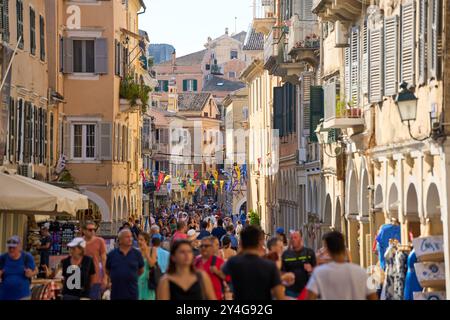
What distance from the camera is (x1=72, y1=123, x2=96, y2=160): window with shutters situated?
1886 inches

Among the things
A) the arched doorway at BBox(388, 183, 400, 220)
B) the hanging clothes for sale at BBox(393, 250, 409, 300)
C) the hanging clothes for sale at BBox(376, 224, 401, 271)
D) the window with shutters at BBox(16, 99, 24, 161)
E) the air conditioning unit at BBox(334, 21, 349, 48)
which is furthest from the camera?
the window with shutters at BBox(16, 99, 24, 161)

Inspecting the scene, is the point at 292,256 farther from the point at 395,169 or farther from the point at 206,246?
the point at 395,169

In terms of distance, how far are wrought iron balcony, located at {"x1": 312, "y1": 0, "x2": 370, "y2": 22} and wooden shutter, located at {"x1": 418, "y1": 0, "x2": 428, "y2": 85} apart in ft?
24.6

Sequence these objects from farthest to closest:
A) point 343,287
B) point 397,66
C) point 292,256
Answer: point 397,66 < point 292,256 < point 343,287

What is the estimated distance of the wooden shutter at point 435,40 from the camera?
21.9 m

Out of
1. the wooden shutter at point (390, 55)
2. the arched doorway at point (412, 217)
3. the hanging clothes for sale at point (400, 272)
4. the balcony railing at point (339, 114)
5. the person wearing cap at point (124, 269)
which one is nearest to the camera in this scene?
the person wearing cap at point (124, 269)

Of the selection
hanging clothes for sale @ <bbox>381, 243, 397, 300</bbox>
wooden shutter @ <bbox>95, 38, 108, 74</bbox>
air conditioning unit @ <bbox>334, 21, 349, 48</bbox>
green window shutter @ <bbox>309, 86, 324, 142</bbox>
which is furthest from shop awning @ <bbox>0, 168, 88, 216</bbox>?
wooden shutter @ <bbox>95, 38, 108, 74</bbox>

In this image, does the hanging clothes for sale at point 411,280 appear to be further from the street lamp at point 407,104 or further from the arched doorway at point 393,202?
the arched doorway at point 393,202

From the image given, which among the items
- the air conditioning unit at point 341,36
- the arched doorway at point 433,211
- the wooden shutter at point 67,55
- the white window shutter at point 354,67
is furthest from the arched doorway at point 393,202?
the wooden shutter at point 67,55

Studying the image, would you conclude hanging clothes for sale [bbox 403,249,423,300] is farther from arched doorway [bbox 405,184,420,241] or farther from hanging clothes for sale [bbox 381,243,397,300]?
arched doorway [bbox 405,184,420,241]

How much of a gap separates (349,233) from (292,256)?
51.7 feet

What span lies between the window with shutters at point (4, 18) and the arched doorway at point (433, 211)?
11.4 meters

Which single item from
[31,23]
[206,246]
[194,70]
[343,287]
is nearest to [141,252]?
[206,246]

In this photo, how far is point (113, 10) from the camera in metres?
48.7
